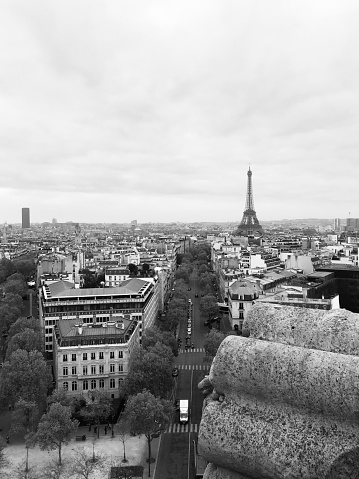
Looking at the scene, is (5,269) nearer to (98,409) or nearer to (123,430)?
(98,409)

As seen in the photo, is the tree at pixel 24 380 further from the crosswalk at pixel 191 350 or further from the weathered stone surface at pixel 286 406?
the weathered stone surface at pixel 286 406

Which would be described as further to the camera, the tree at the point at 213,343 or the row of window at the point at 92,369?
the tree at the point at 213,343

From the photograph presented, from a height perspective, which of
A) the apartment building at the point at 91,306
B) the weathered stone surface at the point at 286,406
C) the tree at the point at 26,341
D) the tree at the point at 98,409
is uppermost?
the weathered stone surface at the point at 286,406

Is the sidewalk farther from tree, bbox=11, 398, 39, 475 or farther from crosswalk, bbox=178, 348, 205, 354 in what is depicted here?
crosswalk, bbox=178, 348, 205, 354

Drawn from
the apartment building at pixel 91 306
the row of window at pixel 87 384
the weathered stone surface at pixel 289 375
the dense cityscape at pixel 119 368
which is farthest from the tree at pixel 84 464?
the weathered stone surface at pixel 289 375

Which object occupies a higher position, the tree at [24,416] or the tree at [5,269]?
the tree at [5,269]

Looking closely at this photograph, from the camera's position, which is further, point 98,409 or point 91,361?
point 91,361

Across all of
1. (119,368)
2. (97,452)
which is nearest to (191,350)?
(119,368)
